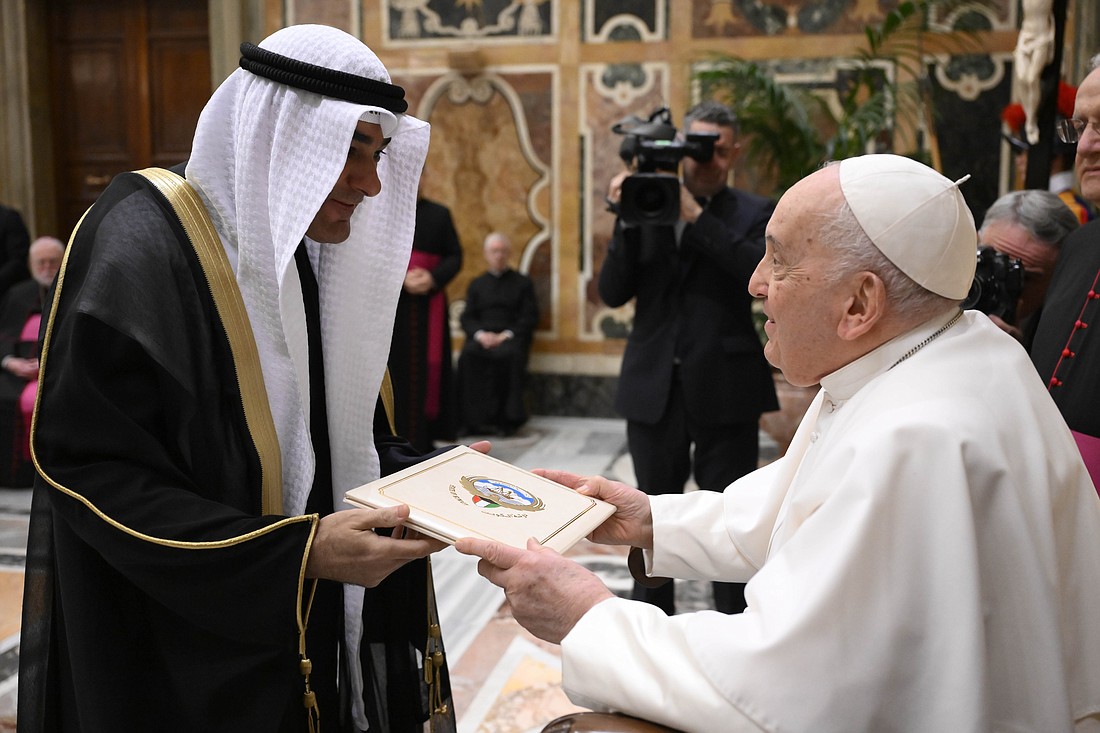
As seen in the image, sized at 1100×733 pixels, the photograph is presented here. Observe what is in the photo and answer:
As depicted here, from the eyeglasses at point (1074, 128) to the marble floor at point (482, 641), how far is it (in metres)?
2.14

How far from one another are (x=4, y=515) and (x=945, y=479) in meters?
5.24

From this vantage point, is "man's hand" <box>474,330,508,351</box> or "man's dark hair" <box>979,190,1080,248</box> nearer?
"man's dark hair" <box>979,190,1080,248</box>

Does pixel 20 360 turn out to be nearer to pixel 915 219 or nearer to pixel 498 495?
pixel 498 495

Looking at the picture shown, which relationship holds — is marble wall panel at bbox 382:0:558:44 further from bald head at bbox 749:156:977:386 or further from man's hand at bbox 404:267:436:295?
bald head at bbox 749:156:977:386

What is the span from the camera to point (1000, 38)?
702cm

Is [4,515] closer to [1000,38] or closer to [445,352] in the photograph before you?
[445,352]

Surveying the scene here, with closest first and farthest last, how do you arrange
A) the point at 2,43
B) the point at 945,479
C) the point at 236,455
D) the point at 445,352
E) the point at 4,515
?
the point at 945,479 < the point at 236,455 < the point at 4,515 < the point at 445,352 < the point at 2,43

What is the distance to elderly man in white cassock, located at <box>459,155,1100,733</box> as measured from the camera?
1.28m

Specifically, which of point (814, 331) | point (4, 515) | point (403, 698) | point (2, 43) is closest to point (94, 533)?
point (403, 698)

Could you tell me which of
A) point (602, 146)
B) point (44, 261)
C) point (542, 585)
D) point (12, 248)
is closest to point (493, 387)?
point (602, 146)

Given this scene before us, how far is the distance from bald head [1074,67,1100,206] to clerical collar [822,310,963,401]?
1105 millimetres

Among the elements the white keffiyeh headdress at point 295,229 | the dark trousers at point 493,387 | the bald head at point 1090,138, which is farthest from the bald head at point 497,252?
the white keffiyeh headdress at point 295,229

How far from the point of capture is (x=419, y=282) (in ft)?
20.3

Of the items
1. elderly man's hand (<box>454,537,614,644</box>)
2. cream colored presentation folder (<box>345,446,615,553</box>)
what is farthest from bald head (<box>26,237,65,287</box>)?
elderly man's hand (<box>454,537,614,644</box>)
